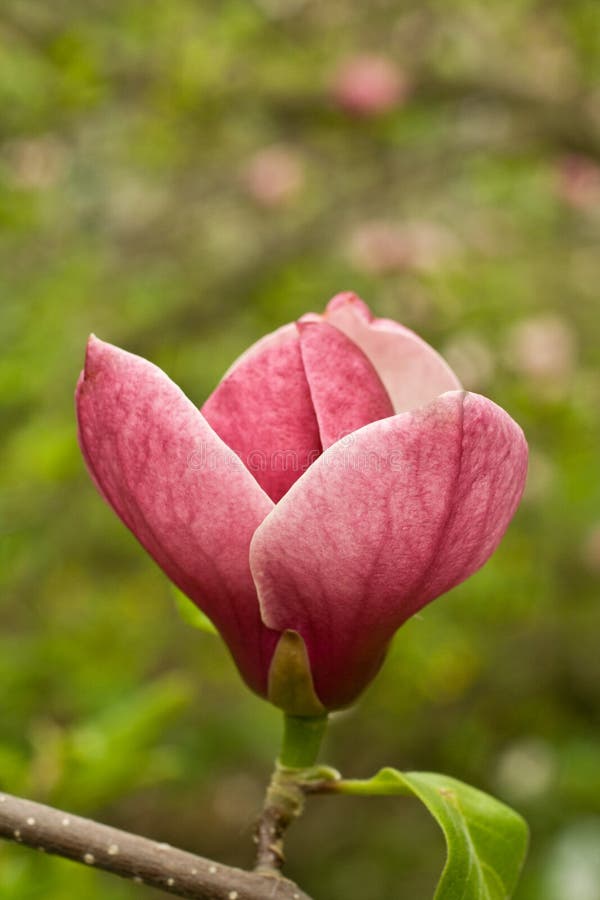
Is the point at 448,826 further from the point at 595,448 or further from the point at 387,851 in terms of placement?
the point at 595,448

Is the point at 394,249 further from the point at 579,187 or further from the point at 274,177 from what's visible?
the point at 274,177

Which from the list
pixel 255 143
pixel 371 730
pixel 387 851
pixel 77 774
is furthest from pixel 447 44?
pixel 77 774

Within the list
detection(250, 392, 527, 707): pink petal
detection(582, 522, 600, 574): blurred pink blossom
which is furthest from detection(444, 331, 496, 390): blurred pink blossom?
detection(250, 392, 527, 707): pink petal

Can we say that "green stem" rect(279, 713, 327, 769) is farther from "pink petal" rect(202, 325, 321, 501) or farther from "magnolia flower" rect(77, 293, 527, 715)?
"pink petal" rect(202, 325, 321, 501)

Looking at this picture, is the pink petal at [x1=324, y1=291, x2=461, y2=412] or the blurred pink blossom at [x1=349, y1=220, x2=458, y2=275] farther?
the blurred pink blossom at [x1=349, y1=220, x2=458, y2=275]

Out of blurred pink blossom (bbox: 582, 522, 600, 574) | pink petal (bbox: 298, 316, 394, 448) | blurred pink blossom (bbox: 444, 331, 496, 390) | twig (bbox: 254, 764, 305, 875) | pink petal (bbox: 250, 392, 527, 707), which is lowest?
blurred pink blossom (bbox: 582, 522, 600, 574)

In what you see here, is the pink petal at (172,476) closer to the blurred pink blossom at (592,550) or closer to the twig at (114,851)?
the twig at (114,851)
